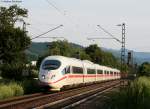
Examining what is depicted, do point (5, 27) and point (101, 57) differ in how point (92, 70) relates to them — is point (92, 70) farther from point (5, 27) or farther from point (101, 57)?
point (101, 57)

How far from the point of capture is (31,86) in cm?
4062

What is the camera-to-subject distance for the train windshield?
124 ft

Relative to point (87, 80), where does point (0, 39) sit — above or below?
above

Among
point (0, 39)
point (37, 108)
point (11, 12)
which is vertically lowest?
point (37, 108)

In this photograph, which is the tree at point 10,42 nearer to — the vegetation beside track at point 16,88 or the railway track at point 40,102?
the vegetation beside track at point 16,88

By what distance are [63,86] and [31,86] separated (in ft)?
10.4

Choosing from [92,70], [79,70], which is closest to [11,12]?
[92,70]

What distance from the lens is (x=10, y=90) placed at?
109 feet

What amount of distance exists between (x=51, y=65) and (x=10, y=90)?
572cm

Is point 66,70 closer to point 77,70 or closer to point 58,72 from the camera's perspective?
point 58,72

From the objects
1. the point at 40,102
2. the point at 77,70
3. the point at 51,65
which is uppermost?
the point at 51,65

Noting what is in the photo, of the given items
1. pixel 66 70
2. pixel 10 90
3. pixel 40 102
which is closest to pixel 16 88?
pixel 10 90

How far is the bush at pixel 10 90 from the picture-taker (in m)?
31.6

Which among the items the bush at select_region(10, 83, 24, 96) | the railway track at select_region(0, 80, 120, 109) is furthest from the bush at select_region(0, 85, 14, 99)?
the railway track at select_region(0, 80, 120, 109)
